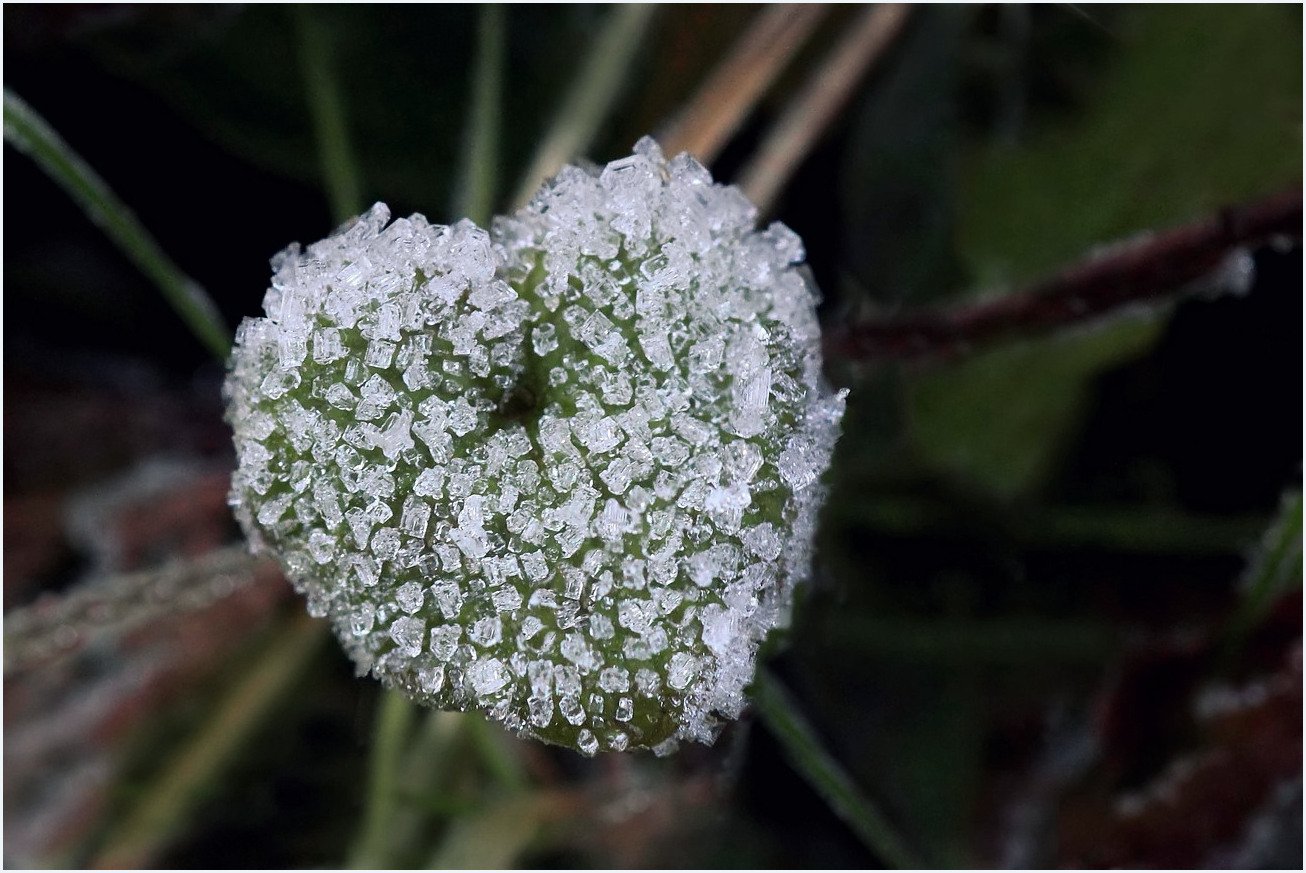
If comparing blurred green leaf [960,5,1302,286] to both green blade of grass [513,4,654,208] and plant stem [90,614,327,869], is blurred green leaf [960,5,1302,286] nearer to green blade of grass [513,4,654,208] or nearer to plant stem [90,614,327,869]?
green blade of grass [513,4,654,208]

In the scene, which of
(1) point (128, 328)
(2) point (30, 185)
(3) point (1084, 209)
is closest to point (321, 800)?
(1) point (128, 328)

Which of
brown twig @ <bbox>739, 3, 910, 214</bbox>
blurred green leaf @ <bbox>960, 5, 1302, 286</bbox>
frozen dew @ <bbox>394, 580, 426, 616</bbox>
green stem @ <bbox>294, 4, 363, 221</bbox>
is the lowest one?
frozen dew @ <bbox>394, 580, 426, 616</bbox>

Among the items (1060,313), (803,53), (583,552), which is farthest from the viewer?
(803,53)

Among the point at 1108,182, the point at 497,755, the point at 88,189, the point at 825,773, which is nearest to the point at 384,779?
the point at 497,755

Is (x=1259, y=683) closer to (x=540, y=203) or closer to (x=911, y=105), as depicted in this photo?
(x=911, y=105)

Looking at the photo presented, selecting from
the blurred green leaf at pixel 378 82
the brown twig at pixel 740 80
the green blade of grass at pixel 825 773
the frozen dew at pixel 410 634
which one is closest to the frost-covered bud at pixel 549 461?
the frozen dew at pixel 410 634

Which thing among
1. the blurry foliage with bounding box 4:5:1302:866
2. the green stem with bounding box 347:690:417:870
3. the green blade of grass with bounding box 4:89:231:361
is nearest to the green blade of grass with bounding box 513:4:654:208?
the blurry foliage with bounding box 4:5:1302:866

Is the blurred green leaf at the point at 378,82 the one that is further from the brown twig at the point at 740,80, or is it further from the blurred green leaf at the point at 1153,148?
the blurred green leaf at the point at 1153,148
